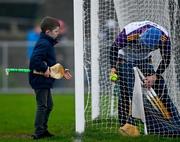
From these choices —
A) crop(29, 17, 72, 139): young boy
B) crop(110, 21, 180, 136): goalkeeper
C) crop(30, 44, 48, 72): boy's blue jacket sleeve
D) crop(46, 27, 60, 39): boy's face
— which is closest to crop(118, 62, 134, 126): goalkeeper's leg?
crop(110, 21, 180, 136): goalkeeper

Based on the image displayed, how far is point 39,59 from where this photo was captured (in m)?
9.43

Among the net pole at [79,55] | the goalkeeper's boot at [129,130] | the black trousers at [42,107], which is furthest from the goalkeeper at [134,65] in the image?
the black trousers at [42,107]

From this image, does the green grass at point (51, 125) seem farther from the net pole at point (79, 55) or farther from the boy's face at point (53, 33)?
the boy's face at point (53, 33)

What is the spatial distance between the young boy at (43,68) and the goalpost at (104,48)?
0.34 m

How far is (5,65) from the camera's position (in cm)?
2262

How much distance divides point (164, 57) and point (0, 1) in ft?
104

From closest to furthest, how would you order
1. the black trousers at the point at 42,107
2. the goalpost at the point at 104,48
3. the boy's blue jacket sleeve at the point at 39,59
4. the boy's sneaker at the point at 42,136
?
the boy's blue jacket sleeve at the point at 39,59 < the black trousers at the point at 42,107 < the boy's sneaker at the point at 42,136 < the goalpost at the point at 104,48

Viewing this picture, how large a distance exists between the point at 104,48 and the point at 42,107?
1.96m

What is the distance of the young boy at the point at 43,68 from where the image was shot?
945cm

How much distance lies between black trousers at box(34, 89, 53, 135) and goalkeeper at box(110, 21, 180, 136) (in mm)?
982

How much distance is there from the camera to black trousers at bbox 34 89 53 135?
9539 millimetres

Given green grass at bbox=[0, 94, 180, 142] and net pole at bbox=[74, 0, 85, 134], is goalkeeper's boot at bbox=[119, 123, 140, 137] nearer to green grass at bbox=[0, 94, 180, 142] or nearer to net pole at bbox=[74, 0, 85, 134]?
green grass at bbox=[0, 94, 180, 142]

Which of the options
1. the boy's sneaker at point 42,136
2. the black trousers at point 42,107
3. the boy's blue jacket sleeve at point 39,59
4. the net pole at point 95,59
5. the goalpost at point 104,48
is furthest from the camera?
the net pole at point 95,59

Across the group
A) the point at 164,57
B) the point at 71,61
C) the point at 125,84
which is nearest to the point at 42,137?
the point at 125,84
